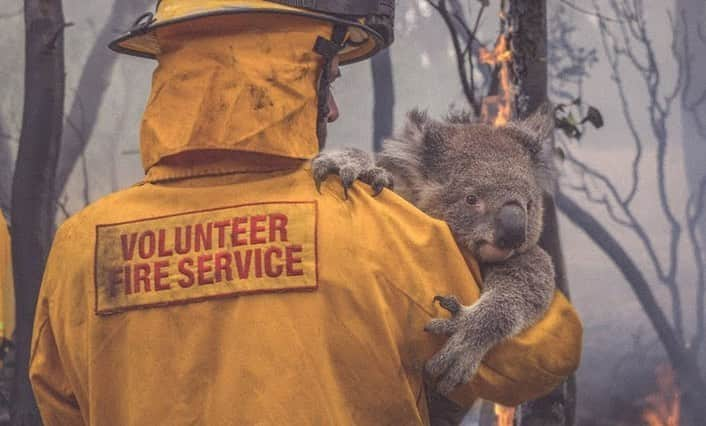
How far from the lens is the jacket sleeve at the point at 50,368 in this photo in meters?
1.53

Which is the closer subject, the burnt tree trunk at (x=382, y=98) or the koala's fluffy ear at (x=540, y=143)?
the koala's fluffy ear at (x=540, y=143)

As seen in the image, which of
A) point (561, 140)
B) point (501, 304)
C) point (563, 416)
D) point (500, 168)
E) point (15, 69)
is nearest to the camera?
point (501, 304)

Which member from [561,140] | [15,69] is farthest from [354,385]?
[15,69]

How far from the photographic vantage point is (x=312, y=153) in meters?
1.45

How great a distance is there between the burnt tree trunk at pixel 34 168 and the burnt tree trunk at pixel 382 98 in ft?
4.15

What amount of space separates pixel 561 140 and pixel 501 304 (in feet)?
6.22

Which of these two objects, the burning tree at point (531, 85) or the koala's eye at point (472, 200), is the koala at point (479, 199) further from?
the burning tree at point (531, 85)

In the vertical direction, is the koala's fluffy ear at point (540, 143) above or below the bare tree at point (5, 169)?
below

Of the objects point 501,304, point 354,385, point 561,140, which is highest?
point 561,140

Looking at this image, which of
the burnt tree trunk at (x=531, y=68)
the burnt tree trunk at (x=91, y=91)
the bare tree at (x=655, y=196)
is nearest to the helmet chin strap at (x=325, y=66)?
the burnt tree trunk at (x=531, y=68)

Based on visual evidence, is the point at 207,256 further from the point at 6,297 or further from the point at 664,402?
the point at 6,297

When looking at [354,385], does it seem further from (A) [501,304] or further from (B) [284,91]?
(B) [284,91]

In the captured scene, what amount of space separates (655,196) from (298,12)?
2.14 m

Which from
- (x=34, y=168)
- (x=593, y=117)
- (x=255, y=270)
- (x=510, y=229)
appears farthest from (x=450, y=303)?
(x=34, y=168)
